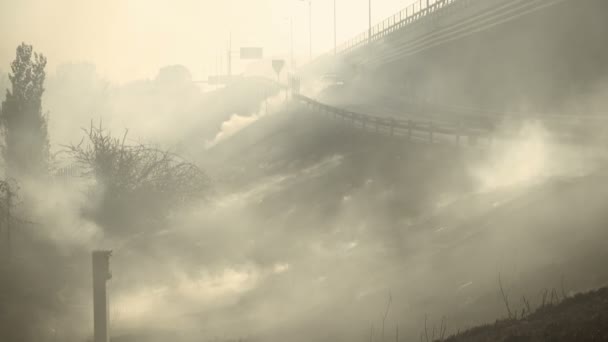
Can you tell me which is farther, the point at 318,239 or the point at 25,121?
the point at 25,121

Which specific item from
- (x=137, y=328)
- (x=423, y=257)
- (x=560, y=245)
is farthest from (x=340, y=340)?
(x=137, y=328)

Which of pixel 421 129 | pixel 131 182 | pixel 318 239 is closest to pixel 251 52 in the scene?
pixel 131 182

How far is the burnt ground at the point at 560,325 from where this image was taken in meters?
9.15

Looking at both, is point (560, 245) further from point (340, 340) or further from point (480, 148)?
point (480, 148)

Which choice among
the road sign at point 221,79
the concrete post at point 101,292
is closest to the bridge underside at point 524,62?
the concrete post at point 101,292

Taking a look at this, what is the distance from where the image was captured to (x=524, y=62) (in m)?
40.8

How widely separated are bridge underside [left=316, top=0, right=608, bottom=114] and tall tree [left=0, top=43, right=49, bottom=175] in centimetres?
3180

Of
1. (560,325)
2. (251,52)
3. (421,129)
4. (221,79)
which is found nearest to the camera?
(560,325)

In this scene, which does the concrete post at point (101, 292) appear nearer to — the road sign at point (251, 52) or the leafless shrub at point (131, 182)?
the leafless shrub at point (131, 182)

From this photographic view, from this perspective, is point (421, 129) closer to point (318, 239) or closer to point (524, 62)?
point (318, 239)

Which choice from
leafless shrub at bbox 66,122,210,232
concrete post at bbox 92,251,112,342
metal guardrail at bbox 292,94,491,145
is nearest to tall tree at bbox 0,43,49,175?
leafless shrub at bbox 66,122,210,232

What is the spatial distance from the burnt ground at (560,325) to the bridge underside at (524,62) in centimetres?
2510

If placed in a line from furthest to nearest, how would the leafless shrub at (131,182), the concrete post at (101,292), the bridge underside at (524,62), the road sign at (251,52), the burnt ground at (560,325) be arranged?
1. the road sign at (251,52)
2. the bridge underside at (524,62)
3. the leafless shrub at (131,182)
4. the concrete post at (101,292)
5. the burnt ground at (560,325)

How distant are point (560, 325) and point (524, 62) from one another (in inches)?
1354
